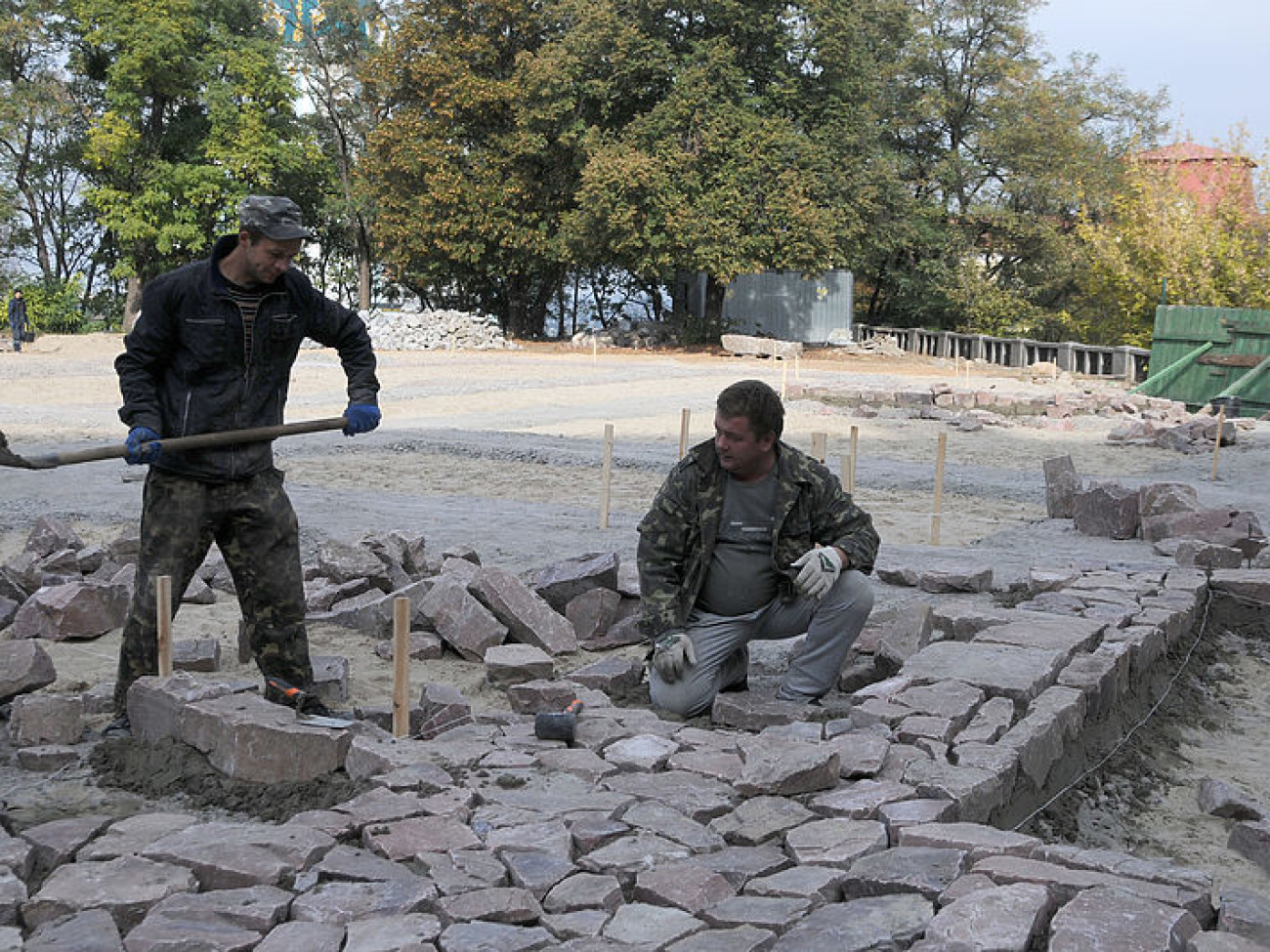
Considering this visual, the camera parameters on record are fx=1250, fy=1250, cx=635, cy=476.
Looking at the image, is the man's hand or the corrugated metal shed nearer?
the man's hand

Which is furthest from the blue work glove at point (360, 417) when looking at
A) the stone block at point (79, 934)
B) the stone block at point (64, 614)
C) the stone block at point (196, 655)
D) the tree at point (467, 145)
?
the tree at point (467, 145)

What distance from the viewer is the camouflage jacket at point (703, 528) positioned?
4992 mm

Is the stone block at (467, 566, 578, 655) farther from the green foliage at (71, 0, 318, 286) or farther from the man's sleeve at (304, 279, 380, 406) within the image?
the green foliage at (71, 0, 318, 286)

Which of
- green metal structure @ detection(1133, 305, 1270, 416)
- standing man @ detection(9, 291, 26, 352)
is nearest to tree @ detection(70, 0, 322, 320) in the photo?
standing man @ detection(9, 291, 26, 352)

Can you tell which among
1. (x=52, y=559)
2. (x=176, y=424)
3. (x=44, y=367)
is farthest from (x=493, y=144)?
(x=176, y=424)

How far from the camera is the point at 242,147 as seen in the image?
118 feet

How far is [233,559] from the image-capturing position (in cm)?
471

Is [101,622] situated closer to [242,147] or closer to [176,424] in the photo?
[176,424]

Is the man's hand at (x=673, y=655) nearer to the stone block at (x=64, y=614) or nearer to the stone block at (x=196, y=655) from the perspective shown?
the stone block at (x=196, y=655)

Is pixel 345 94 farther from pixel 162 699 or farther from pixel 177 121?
pixel 162 699

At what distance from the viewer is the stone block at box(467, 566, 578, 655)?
5988mm

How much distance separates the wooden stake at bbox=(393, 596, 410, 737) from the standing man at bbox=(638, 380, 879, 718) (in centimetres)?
100

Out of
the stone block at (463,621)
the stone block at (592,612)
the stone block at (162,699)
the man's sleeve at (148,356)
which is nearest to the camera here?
the stone block at (162,699)

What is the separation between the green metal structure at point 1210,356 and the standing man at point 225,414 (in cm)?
1753
